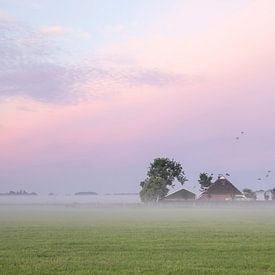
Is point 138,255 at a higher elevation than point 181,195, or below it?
below

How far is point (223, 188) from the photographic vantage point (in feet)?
426

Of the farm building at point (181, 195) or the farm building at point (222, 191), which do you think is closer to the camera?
the farm building at point (222, 191)

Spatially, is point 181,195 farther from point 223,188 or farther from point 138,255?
point 138,255

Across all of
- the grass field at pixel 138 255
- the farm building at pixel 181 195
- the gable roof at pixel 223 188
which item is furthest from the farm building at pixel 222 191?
the grass field at pixel 138 255

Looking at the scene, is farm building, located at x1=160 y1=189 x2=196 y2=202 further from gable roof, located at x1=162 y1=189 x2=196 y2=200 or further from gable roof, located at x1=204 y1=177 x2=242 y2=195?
gable roof, located at x1=204 y1=177 x2=242 y2=195

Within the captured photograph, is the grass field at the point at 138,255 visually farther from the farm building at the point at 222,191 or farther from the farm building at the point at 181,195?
the farm building at the point at 181,195

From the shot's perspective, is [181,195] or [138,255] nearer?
[138,255]

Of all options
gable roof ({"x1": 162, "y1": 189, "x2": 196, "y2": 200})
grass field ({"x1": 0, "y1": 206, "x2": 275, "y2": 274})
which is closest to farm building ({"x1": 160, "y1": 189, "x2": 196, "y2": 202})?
gable roof ({"x1": 162, "y1": 189, "x2": 196, "y2": 200})

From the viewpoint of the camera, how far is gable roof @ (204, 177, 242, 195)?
426 feet

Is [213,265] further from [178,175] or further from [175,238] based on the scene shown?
[178,175]

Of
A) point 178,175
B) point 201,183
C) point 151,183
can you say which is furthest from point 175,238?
point 201,183

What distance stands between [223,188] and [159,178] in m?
15.5

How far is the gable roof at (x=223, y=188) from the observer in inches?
5108

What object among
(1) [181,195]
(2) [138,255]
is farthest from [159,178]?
(2) [138,255]
